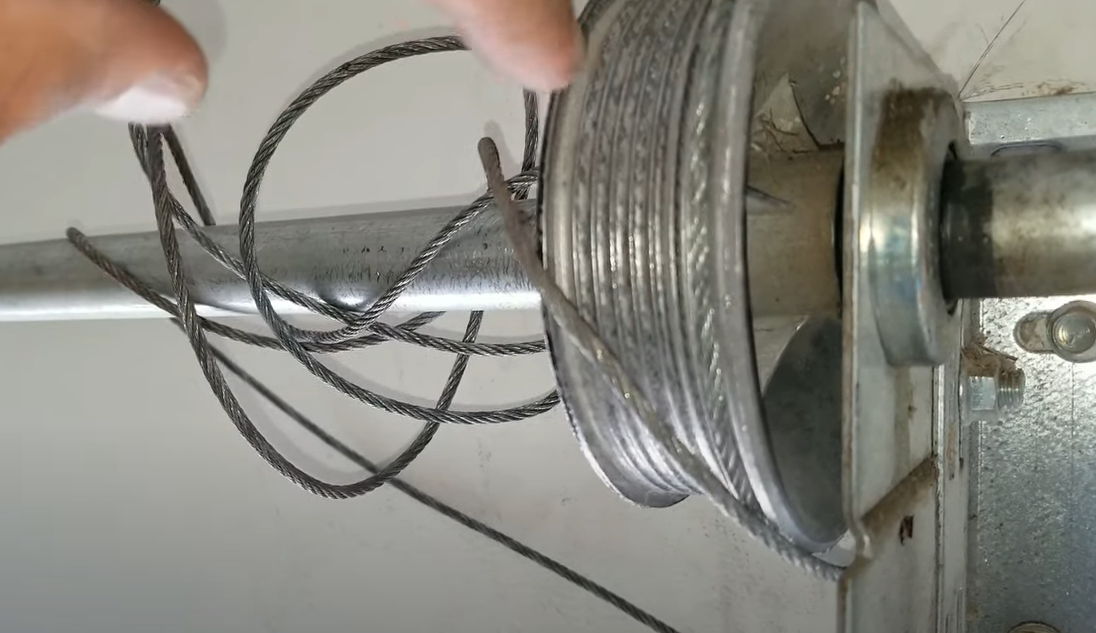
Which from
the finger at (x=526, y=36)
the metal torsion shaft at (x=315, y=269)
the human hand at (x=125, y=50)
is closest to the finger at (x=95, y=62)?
the human hand at (x=125, y=50)

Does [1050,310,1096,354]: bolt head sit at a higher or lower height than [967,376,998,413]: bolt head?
higher

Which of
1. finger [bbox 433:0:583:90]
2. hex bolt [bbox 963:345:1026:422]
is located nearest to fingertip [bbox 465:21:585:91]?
finger [bbox 433:0:583:90]

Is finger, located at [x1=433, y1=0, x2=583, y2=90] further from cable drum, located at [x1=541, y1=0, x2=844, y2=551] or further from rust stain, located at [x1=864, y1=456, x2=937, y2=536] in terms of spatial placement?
rust stain, located at [x1=864, y1=456, x2=937, y2=536]

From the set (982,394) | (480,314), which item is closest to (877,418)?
(982,394)

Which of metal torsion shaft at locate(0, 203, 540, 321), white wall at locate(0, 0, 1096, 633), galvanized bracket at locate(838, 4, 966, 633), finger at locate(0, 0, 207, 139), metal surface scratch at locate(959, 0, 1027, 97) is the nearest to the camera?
galvanized bracket at locate(838, 4, 966, 633)

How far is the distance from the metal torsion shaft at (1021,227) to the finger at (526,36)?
23cm

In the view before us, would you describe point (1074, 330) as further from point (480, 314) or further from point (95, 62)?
point (95, 62)

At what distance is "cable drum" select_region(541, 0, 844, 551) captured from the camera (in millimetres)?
444

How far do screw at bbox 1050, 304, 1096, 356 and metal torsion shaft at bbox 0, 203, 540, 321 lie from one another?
0.41 meters

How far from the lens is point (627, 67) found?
53 centimetres

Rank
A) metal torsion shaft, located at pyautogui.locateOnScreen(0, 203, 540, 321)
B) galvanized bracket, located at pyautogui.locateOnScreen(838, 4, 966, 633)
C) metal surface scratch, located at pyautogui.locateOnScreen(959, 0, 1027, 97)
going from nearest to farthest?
galvanized bracket, located at pyautogui.locateOnScreen(838, 4, 966, 633), metal torsion shaft, located at pyautogui.locateOnScreen(0, 203, 540, 321), metal surface scratch, located at pyautogui.locateOnScreen(959, 0, 1027, 97)

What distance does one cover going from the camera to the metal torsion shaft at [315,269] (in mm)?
661

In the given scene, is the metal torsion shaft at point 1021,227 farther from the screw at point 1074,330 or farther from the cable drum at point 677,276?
the screw at point 1074,330

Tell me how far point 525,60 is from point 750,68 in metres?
0.14
